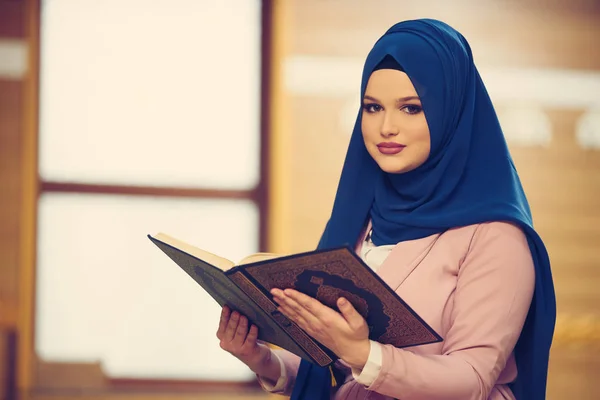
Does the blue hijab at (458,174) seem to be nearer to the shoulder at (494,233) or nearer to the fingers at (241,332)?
the shoulder at (494,233)

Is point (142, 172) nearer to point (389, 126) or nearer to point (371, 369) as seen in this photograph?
point (389, 126)

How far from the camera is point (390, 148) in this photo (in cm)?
149

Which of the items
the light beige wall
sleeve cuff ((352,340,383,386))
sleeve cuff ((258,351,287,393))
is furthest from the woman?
the light beige wall

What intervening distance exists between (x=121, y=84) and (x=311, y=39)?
87 centimetres

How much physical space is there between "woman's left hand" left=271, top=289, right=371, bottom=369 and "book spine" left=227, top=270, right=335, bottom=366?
0.04 metres

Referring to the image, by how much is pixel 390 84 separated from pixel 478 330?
1.43 feet

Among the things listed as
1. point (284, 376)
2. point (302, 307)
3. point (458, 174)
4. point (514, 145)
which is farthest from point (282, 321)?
point (514, 145)

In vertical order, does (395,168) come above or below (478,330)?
above

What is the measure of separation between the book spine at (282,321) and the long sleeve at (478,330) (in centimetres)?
15

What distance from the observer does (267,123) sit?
12.6 feet

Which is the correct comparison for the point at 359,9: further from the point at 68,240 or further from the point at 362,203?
the point at 362,203

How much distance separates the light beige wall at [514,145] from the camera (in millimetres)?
3766

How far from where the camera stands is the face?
1.46 metres

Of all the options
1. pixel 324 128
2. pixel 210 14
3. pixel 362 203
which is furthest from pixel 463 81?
pixel 210 14
